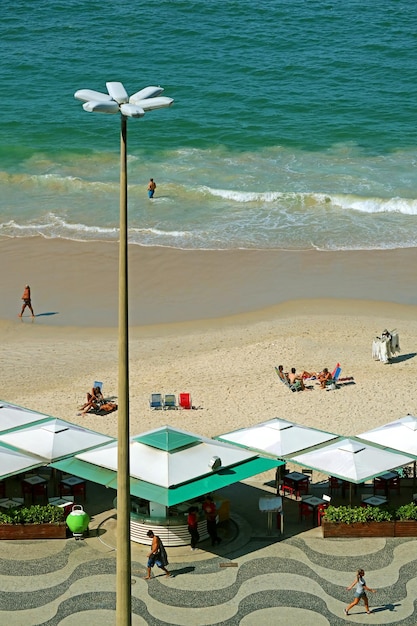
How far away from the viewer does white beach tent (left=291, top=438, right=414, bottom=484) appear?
853 inches

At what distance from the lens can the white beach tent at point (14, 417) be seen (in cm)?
2432

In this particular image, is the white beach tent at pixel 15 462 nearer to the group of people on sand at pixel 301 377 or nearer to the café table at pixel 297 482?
the café table at pixel 297 482

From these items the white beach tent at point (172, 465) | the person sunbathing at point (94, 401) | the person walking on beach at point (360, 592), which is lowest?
the person sunbathing at point (94, 401)

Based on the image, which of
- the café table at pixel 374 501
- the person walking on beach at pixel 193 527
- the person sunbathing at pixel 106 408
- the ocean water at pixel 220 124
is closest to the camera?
the person walking on beach at pixel 193 527

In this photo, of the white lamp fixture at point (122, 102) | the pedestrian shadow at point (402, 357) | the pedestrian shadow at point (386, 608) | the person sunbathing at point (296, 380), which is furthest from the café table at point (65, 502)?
the pedestrian shadow at point (402, 357)

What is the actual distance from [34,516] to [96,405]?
661 centimetres

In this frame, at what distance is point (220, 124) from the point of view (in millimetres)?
61250

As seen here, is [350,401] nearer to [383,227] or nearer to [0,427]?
[0,427]

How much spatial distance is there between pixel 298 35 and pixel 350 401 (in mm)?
50558

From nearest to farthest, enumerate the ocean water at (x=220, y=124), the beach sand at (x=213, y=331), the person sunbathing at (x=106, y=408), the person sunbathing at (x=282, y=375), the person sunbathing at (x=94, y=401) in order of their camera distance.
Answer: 1. the person sunbathing at (x=94, y=401)
2. the person sunbathing at (x=106, y=408)
3. the beach sand at (x=213, y=331)
4. the person sunbathing at (x=282, y=375)
5. the ocean water at (x=220, y=124)

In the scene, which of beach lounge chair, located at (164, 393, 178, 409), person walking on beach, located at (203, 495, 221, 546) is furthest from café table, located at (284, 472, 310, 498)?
beach lounge chair, located at (164, 393, 178, 409)

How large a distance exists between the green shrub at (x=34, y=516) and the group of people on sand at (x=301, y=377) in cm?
915

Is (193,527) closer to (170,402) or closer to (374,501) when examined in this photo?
(374,501)

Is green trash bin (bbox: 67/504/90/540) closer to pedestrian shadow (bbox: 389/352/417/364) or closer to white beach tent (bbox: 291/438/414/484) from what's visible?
white beach tent (bbox: 291/438/414/484)
